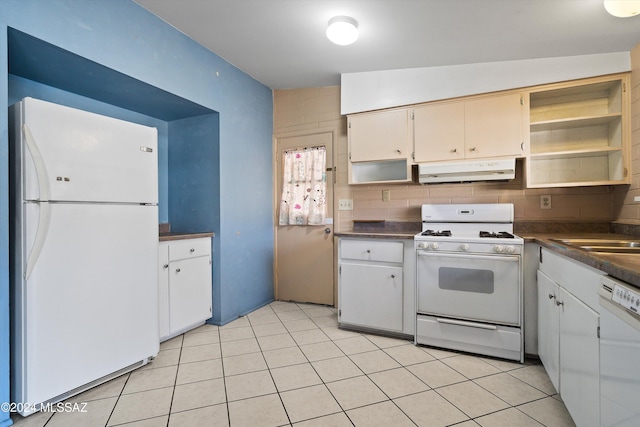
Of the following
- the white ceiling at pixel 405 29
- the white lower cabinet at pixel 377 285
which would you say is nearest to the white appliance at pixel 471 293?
the white lower cabinet at pixel 377 285

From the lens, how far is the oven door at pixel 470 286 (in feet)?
7.13

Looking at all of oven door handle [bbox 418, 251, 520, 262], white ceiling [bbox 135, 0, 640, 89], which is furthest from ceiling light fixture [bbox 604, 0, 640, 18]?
oven door handle [bbox 418, 251, 520, 262]

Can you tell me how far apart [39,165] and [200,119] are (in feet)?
5.14

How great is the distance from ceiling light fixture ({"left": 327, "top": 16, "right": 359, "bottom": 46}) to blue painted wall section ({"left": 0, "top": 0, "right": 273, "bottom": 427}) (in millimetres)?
1197

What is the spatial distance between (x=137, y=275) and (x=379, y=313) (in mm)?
1860

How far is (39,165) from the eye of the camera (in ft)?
5.22

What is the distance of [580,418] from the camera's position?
52.2 inches

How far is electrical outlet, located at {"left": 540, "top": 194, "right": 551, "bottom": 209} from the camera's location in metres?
2.66

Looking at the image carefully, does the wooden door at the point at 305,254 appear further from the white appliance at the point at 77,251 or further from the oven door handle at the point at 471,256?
the white appliance at the point at 77,251

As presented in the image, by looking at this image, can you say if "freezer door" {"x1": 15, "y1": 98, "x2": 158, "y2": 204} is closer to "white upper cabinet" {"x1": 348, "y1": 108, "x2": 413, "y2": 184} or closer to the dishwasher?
"white upper cabinet" {"x1": 348, "y1": 108, "x2": 413, "y2": 184}

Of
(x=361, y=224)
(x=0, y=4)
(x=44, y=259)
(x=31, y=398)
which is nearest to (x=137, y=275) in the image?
(x=44, y=259)

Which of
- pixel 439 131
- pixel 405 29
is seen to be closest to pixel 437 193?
pixel 439 131

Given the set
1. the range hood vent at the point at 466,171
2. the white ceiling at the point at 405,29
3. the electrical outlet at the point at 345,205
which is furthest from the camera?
the electrical outlet at the point at 345,205

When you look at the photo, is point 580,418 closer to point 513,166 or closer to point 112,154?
point 513,166
